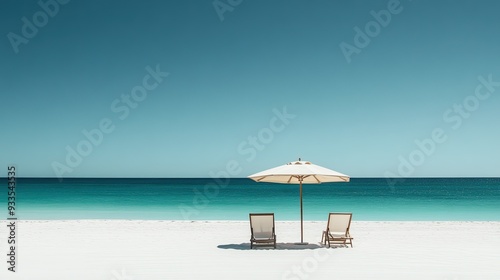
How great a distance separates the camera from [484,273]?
6656 millimetres

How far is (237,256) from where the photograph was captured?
313 inches

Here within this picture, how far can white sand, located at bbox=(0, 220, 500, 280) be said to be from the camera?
6566mm

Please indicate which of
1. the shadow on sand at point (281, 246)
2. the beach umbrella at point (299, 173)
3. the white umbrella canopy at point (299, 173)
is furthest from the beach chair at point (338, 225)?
the white umbrella canopy at point (299, 173)

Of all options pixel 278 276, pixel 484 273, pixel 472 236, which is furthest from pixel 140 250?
pixel 472 236

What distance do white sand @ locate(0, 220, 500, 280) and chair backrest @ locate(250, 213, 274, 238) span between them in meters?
0.37

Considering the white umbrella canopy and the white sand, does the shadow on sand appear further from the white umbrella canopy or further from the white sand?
the white umbrella canopy

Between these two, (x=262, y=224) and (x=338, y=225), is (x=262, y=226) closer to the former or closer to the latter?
(x=262, y=224)

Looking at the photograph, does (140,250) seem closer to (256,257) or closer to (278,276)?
(256,257)

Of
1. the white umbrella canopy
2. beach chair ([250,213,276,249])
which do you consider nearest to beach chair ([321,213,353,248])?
the white umbrella canopy

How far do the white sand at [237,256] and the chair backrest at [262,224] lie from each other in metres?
0.37

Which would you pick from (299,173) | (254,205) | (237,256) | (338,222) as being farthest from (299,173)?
(254,205)

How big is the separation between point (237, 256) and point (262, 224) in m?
1.27

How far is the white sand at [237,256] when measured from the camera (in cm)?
657

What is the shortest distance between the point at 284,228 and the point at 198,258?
6.11m
